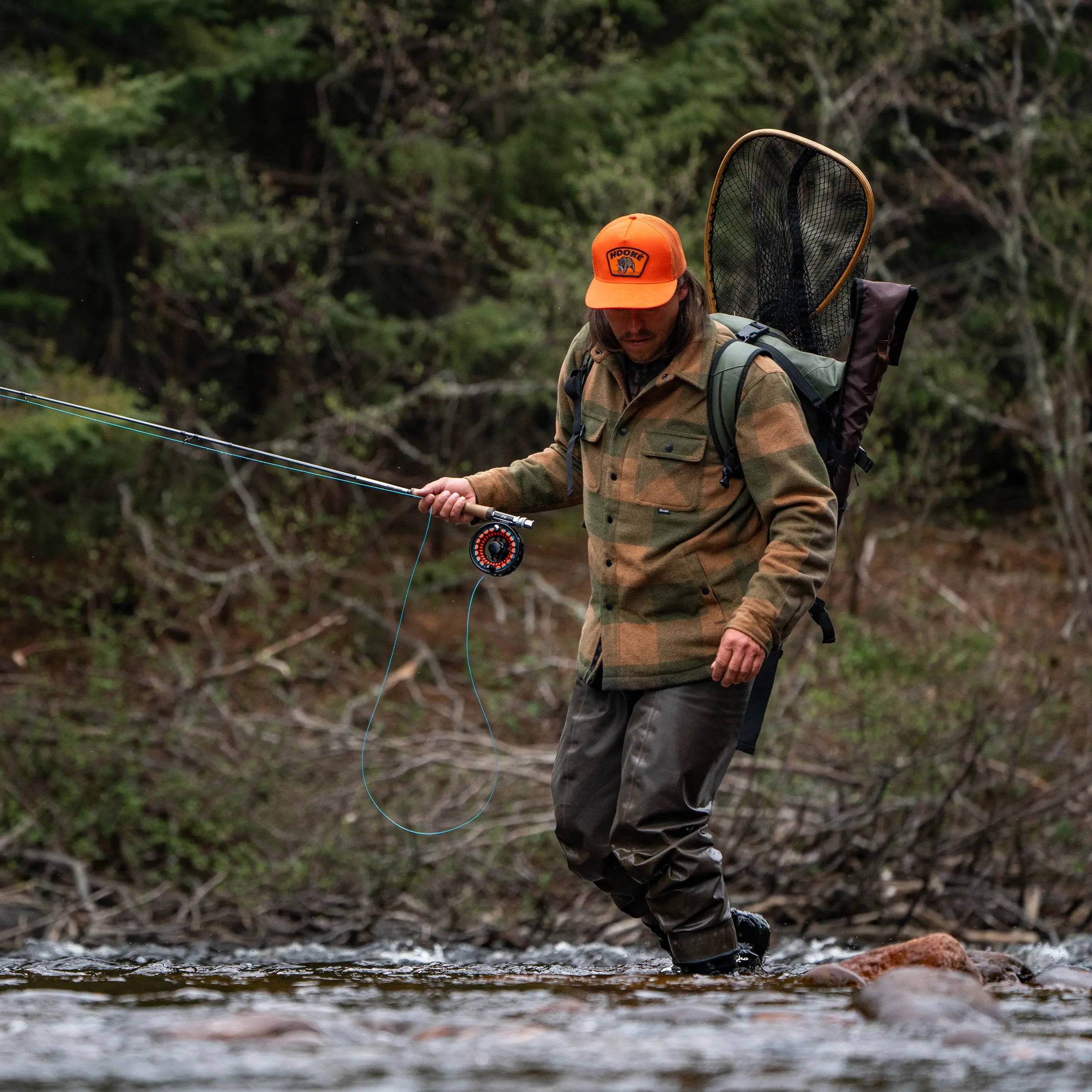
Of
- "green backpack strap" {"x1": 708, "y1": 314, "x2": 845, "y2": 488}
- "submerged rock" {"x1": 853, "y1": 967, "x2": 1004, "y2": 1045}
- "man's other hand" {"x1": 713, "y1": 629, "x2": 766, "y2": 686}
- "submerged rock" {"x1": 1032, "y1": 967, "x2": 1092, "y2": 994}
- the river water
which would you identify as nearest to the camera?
the river water

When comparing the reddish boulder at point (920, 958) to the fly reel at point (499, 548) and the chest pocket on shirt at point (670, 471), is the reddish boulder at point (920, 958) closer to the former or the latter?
the chest pocket on shirt at point (670, 471)

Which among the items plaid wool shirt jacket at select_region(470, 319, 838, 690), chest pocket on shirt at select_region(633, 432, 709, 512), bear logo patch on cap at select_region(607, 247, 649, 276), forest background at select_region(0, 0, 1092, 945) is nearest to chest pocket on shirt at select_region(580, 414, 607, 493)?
plaid wool shirt jacket at select_region(470, 319, 838, 690)

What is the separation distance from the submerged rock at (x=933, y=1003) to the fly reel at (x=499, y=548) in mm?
1678

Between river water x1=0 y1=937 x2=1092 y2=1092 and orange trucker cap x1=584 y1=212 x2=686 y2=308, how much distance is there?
1798 millimetres

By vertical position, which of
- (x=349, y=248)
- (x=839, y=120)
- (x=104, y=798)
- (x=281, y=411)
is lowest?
(x=104, y=798)

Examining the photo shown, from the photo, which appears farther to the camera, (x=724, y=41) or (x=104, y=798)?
(x=724, y=41)

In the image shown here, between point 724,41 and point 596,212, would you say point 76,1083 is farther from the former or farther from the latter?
point 724,41

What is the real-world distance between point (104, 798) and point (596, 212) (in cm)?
517

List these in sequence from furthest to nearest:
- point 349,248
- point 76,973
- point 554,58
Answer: point 349,248 < point 554,58 < point 76,973

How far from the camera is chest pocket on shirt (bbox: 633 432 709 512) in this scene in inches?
169

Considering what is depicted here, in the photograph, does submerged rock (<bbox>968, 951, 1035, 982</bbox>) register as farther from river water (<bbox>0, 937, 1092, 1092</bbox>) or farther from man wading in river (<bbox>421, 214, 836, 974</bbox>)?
man wading in river (<bbox>421, 214, 836, 974</bbox>)

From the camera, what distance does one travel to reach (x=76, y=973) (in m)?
4.76

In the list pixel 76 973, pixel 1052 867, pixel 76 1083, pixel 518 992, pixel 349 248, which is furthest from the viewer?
pixel 349 248

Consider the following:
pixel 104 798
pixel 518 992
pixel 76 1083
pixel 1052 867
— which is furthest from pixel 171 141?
pixel 76 1083
